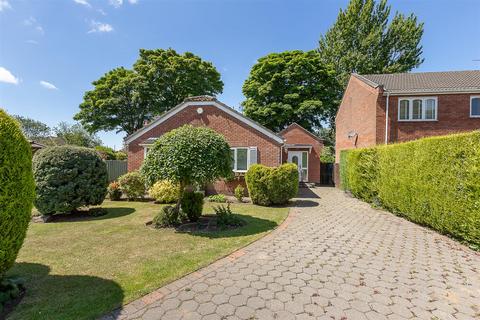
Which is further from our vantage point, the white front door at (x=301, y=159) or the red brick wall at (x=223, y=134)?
the white front door at (x=301, y=159)

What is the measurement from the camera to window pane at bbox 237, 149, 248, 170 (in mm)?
13578

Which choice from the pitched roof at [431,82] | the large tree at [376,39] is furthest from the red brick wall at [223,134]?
the large tree at [376,39]

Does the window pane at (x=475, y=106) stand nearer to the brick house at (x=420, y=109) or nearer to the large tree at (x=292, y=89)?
the brick house at (x=420, y=109)

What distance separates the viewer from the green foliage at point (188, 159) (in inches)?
269

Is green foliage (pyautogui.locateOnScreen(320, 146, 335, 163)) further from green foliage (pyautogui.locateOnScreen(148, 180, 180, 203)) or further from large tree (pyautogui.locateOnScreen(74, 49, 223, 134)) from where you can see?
green foliage (pyautogui.locateOnScreen(148, 180, 180, 203))

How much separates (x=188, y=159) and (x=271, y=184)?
4832mm

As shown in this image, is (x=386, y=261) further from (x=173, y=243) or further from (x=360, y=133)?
(x=360, y=133)

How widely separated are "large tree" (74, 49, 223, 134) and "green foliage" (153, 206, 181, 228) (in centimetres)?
2364

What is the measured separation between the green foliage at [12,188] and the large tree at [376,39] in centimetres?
3166

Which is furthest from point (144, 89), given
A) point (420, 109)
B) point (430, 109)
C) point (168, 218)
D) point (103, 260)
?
point (430, 109)

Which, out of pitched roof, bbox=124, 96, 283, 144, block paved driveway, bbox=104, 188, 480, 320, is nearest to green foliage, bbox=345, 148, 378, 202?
pitched roof, bbox=124, 96, 283, 144

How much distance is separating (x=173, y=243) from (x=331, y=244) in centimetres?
387

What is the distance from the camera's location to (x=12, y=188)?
3111 mm

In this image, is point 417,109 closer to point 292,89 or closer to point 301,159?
point 301,159
